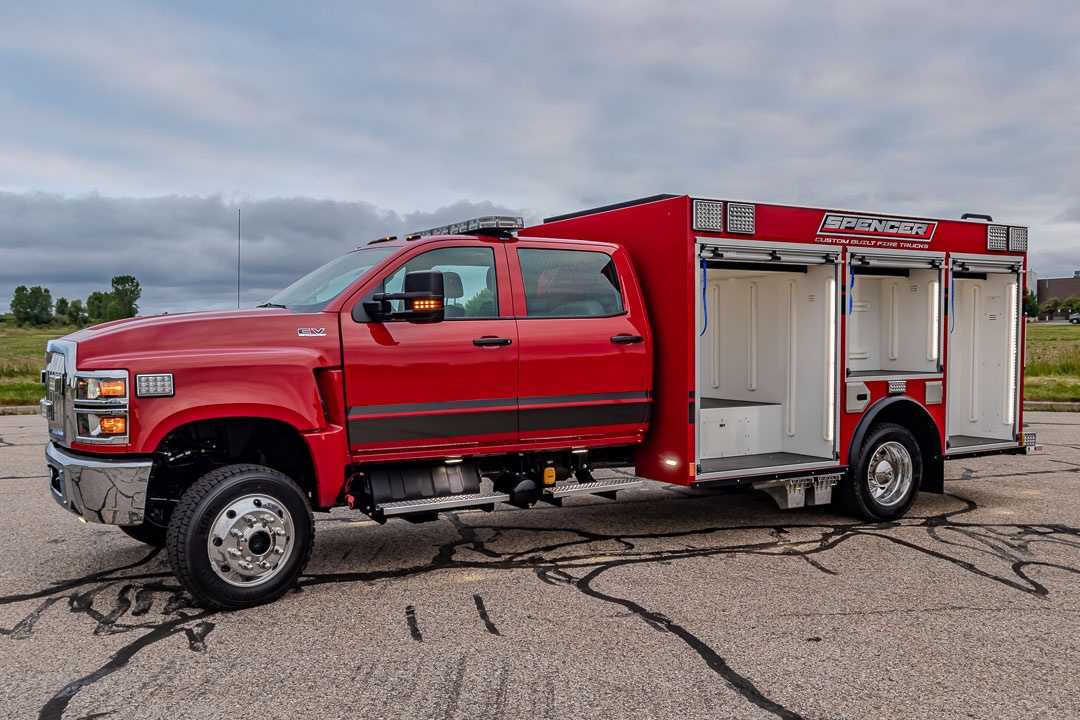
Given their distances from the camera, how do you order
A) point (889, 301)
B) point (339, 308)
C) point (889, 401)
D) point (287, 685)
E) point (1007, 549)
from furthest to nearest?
point (889, 301)
point (889, 401)
point (1007, 549)
point (339, 308)
point (287, 685)

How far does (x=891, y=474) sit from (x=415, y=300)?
15.5 feet

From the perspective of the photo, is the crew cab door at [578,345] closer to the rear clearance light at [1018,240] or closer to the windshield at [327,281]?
the windshield at [327,281]

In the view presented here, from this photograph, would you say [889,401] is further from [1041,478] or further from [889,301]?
[1041,478]

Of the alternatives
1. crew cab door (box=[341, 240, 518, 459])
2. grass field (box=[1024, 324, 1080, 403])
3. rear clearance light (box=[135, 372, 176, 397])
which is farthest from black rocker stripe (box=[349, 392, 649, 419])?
grass field (box=[1024, 324, 1080, 403])

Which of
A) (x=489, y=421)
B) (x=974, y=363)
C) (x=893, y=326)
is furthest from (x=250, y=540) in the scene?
(x=974, y=363)

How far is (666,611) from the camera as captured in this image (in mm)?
5199

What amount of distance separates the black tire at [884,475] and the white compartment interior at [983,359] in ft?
3.17

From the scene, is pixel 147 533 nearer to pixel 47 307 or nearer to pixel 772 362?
pixel 772 362

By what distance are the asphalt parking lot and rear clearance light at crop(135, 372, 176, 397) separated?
1283mm

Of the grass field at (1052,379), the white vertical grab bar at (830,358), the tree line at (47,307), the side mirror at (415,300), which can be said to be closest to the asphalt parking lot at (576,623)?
the white vertical grab bar at (830,358)

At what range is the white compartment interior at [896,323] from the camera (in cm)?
830

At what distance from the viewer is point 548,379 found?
634cm

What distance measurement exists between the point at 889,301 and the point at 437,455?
5.21 m

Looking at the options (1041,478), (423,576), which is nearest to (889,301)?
(1041,478)
